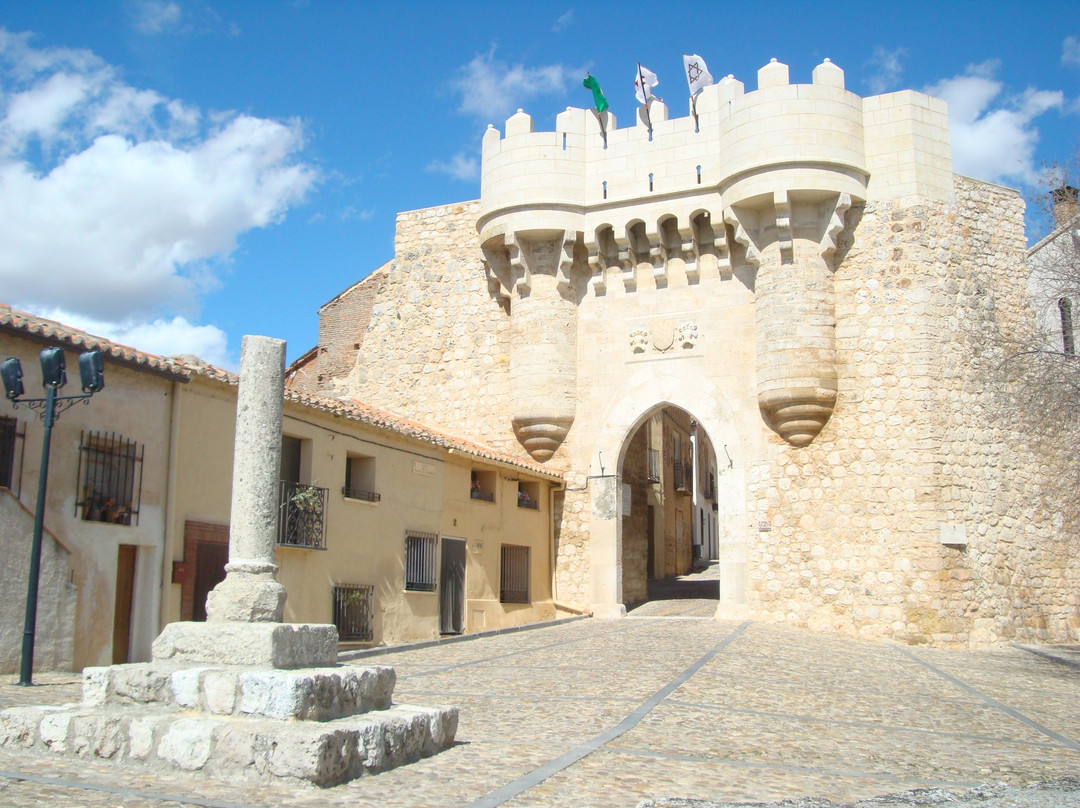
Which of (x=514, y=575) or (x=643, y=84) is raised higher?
(x=643, y=84)

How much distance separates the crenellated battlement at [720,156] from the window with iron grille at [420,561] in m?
6.45

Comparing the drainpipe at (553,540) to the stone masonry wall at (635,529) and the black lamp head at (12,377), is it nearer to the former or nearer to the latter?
the stone masonry wall at (635,529)

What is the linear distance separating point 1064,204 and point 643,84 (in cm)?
866

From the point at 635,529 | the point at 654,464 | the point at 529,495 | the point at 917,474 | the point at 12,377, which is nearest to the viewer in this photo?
the point at 12,377

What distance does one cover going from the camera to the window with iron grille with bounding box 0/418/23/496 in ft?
33.2

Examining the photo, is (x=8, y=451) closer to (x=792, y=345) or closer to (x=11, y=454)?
(x=11, y=454)

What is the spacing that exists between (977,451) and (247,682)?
46.1 ft

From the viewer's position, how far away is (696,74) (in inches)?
763

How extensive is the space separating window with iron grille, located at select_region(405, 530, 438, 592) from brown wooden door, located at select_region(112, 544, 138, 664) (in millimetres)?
4944

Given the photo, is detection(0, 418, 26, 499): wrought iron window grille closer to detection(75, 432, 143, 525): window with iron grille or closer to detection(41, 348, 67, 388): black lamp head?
detection(75, 432, 143, 525): window with iron grille

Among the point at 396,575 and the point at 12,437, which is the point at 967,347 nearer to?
the point at 396,575

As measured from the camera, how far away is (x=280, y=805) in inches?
208

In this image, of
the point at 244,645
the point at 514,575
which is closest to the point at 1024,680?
the point at 514,575

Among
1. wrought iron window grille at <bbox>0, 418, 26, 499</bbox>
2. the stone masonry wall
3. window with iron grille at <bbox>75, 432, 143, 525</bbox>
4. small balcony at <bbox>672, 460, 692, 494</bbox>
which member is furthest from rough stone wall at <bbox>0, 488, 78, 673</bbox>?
small balcony at <bbox>672, 460, 692, 494</bbox>
